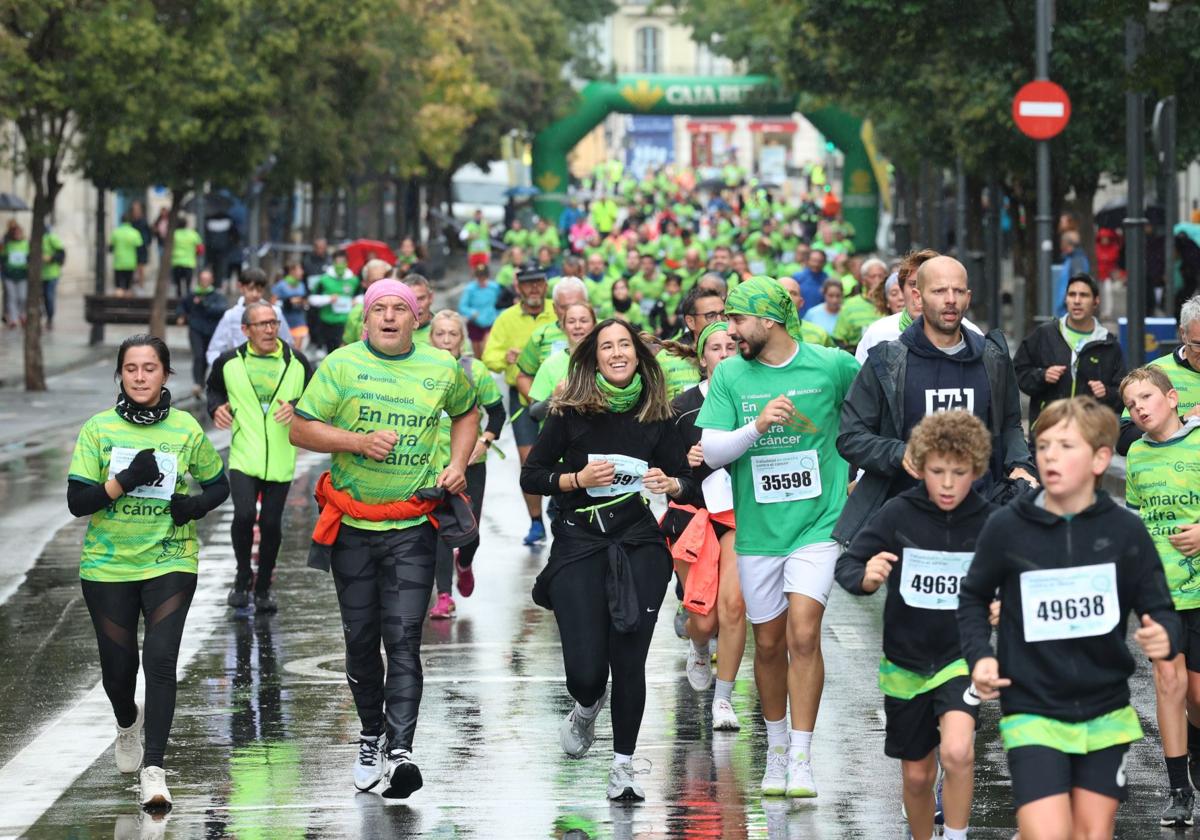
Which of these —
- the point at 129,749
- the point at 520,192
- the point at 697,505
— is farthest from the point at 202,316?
the point at 520,192

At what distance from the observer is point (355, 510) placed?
28.3 feet

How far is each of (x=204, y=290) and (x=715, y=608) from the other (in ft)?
60.5

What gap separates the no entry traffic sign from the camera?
848 inches

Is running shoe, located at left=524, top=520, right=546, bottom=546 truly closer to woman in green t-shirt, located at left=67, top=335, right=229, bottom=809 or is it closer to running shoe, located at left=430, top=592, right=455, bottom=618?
running shoe, located at left=430, top=592, right=455, bottom=618

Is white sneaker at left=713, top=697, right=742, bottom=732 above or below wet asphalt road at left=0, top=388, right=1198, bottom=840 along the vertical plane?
above

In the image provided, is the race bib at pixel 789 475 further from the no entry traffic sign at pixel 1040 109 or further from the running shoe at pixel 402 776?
the no entry traffic sign at pixel 1040 109

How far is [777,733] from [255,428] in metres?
5.35

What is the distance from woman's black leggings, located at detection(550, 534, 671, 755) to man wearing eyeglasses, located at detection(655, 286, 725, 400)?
269 centimetres

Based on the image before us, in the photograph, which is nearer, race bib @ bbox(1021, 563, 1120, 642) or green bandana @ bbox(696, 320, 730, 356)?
race bib @ bbox(1021, 563, 1120, 642)

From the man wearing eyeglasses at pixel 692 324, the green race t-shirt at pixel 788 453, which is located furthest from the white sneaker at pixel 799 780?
the man wearing eyeglasses at pixel 692 324

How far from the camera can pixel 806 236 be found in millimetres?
58969

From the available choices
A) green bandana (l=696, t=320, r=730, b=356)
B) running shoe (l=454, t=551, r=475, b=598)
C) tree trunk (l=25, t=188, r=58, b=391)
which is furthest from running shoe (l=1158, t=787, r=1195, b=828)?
tree trunk (l=25, t=188, r=58, b=391)

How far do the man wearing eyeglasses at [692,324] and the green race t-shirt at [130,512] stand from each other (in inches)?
120

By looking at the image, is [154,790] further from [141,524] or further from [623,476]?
[623,476]
